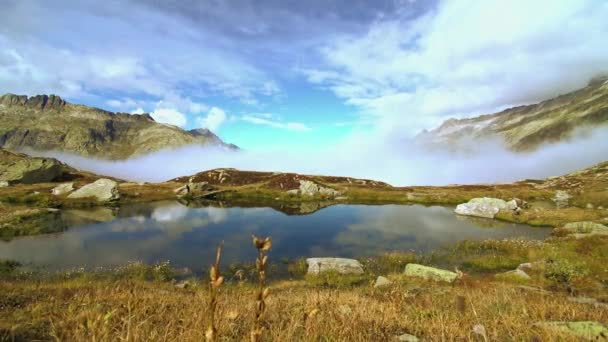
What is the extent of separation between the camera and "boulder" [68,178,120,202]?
66.1 m

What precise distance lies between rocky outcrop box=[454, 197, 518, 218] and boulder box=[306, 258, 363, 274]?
42.6 m

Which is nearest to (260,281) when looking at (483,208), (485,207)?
(483,208)

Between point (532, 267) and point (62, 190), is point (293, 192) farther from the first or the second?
point (532, 267)

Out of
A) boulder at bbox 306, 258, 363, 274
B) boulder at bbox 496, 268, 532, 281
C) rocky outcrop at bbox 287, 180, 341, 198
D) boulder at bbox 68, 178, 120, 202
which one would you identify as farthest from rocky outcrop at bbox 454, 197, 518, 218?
boulder at bbox 68, 178, 120, 202

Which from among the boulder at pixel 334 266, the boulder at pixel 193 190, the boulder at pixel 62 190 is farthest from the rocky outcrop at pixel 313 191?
the boulder at pixel 334 266

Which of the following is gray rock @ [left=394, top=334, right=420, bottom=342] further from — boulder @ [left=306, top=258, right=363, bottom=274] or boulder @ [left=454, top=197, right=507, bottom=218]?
boulder @ [left=454, top=197, right=507, bottom=218]

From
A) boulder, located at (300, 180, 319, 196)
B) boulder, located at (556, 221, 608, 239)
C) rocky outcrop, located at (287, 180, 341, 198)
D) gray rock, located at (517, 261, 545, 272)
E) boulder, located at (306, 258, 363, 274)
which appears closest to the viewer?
gray rock, located at (517, 261, 545, 272)

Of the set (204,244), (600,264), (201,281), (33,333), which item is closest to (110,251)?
(204,244)

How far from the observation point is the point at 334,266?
26.9 meters

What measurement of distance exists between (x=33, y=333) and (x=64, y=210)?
62.5 m

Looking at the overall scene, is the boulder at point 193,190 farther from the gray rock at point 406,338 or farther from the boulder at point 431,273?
the gray rock at point 406,338

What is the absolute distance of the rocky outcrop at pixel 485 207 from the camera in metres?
59.2

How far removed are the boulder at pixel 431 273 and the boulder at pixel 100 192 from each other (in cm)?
6381

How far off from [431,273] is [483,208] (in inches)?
1775
